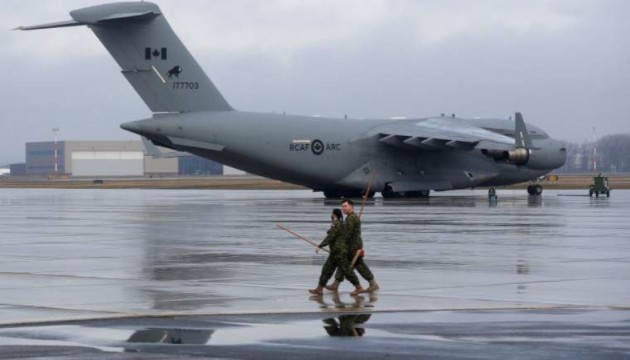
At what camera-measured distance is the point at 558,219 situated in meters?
41.2

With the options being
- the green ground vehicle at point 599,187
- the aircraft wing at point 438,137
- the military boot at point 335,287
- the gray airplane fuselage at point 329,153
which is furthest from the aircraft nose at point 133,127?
the military boot at point 335,287

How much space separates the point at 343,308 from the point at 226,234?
17.4 m

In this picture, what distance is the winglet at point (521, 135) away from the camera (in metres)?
59.5

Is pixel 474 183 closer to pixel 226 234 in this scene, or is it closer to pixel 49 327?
pixel 226 234

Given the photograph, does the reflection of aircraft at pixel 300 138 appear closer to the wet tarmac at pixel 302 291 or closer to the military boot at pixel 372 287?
the wet tarmac at pixel 302 291

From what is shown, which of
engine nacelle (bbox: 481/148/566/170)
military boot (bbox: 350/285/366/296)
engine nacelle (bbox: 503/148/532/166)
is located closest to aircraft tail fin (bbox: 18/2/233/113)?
engine nacelle (bbox: 481/148/566/170)

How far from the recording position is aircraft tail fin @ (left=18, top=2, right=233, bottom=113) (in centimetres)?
5822

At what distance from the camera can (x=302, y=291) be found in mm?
20031

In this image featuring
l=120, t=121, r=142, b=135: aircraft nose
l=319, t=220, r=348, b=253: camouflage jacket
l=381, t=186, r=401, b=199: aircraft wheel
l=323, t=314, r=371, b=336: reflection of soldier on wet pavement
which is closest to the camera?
l=323, t=314, r=371, b=336: reflection of soldier on wet pavement

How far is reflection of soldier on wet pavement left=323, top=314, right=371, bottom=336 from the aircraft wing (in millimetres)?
45153

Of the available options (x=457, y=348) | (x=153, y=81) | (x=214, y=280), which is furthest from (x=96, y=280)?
(x=153, y=81)

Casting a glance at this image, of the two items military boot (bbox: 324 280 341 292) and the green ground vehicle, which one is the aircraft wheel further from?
military boot (bbox: 324 280 341 292)

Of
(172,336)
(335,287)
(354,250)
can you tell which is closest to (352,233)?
(354,250)

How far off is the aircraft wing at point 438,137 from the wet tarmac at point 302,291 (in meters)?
21.7
